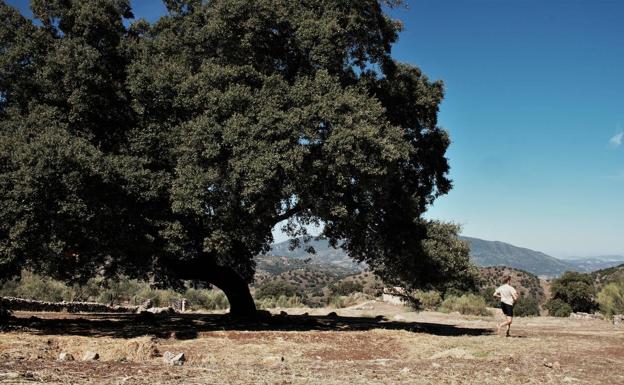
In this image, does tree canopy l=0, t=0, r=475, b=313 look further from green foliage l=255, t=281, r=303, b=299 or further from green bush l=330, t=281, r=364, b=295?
green bush l=330, t=281, r=364, b=295

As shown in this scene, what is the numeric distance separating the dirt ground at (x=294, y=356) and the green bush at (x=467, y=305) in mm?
12876

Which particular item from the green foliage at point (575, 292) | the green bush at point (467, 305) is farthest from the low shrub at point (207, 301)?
the green foliage at point (575, 292)

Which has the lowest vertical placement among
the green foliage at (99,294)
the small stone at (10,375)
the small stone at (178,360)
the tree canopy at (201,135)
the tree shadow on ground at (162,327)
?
the small stone at (178,360)

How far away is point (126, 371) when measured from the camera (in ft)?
31.1

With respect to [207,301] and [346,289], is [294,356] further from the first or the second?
[346,289]

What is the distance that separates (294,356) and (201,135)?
23.9ft

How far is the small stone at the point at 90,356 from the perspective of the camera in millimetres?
11227

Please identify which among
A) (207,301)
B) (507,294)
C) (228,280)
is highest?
(228,280)

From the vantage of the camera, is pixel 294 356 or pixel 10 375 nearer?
pixel 10 375

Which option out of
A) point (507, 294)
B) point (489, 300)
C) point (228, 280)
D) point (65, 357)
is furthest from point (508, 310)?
point (489, 300)

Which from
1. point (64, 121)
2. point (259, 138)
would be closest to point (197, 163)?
point (259, 138)

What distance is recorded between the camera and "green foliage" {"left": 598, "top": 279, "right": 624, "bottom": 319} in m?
26.8

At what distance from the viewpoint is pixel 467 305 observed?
33406 mm

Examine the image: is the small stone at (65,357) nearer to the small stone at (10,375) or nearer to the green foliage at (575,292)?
the small stone at (10,375)
